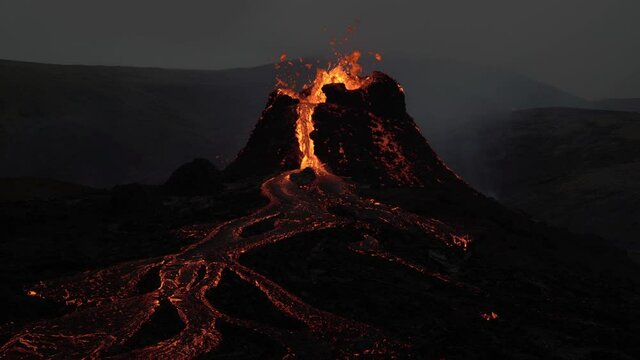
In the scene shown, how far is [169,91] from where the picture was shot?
11662 centimetres

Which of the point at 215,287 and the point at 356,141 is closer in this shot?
the point at 215,287

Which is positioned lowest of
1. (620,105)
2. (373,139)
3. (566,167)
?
(566,167)

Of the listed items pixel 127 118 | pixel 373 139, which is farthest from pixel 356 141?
pixel 127 118

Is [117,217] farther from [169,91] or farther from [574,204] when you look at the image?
[169,91]

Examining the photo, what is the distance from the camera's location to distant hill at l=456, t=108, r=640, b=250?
5516 cm

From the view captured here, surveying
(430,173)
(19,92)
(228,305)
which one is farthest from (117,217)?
(19,92)

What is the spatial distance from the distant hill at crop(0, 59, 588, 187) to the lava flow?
193ft

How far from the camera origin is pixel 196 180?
A: 97.6ft

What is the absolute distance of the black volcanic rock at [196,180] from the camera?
1159 inches

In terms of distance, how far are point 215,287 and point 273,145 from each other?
60.7 feet

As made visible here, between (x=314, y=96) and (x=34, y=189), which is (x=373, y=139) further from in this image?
(x=34, y=189)

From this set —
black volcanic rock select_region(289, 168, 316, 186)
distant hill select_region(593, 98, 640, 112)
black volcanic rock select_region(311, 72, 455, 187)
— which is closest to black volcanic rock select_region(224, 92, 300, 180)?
black volcanic rock select_region(311, 72, 455, 187)

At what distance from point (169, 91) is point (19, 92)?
31073mm

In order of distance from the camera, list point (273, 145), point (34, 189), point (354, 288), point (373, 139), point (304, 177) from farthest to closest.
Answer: point (273, 145), point (34, 189), point (373, 139), point (304, 177), point (354, 288)
